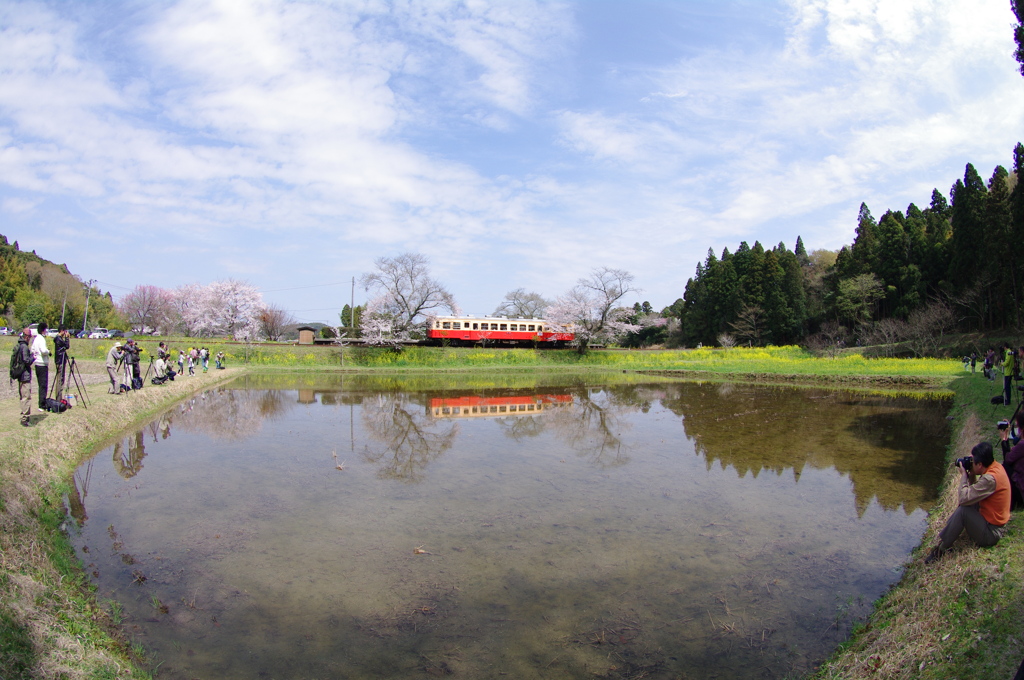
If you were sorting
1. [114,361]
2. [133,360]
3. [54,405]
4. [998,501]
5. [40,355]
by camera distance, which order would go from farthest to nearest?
[133,360] → [114,361] → [54,405] → [40,355] → [998,501]

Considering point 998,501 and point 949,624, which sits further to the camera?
point 998,501

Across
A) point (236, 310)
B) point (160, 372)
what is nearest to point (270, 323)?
point (236, 310)

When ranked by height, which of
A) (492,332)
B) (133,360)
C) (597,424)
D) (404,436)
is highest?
(492,332)

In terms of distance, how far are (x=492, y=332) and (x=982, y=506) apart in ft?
108

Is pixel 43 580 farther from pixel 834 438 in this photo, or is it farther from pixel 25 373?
pixel 834 438

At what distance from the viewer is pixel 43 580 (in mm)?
3842

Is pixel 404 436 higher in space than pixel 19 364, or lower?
lower

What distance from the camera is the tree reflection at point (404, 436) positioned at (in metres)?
8.48

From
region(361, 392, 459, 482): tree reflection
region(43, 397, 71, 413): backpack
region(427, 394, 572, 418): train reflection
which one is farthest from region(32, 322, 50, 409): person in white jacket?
region(427, 394, 572, 418): train reflection

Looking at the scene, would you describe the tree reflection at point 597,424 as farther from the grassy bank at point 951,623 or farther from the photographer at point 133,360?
the photographer at point 133,360

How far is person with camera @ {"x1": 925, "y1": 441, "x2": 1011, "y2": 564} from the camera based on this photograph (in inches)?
158

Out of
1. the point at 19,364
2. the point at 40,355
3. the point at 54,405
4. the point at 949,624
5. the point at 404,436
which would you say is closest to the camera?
the point at 949,624

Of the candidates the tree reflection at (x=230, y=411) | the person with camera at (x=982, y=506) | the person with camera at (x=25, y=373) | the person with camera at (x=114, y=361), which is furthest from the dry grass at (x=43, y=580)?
the person with camera at (x=982, y=506)

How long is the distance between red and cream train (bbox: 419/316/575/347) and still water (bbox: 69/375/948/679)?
23.7 m
